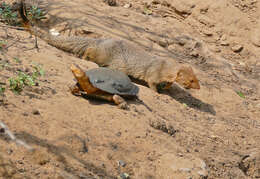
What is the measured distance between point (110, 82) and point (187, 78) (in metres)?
2.38

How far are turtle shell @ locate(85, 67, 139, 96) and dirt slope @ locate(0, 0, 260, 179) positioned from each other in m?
0.22

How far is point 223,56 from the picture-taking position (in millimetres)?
9219

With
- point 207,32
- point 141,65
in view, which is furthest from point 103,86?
point 207,32

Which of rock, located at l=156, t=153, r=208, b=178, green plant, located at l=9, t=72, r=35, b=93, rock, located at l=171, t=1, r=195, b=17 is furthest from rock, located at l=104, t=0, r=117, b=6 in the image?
rock, located at l=156, t=153, r=208, b=178

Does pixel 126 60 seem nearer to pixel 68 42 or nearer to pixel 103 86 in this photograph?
pixel 68 42

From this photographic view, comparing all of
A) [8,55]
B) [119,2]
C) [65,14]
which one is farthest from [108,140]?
[119,2]

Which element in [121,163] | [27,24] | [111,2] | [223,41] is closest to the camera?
[121,163]

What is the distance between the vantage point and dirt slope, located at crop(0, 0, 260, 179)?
3.13 m

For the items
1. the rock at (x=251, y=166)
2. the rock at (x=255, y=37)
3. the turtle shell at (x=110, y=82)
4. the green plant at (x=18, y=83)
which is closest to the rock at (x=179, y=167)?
the rock at (x=251, y=166)

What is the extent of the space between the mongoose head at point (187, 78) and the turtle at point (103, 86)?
1.84 meters

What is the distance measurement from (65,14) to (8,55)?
10.4 ft

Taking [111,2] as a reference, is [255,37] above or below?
below

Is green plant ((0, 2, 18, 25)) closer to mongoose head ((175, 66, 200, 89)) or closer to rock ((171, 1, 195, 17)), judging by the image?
mongoose head ((175, 66, 200, 89))

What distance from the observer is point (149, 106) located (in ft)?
16.9
